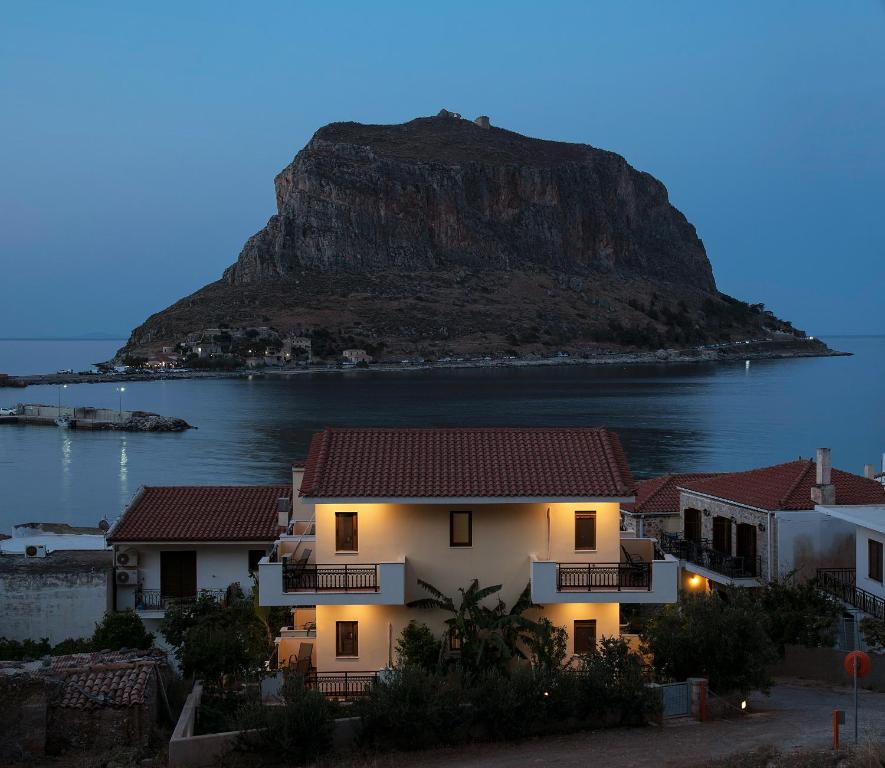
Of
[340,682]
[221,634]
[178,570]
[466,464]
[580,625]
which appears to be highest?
[466,464]

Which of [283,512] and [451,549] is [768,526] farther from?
[283,512]

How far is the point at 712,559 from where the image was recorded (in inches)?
833

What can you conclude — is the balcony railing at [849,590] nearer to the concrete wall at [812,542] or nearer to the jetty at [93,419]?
the concrete wall at [812,542]

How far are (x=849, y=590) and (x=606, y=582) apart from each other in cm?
574

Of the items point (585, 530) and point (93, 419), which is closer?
point (585, 530)

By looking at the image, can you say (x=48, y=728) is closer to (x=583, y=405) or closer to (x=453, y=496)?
(x=453, y=496)

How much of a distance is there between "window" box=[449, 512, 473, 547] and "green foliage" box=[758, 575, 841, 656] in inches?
189

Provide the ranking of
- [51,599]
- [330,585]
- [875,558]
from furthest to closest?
[51,599]
[875,558]
[330,585]

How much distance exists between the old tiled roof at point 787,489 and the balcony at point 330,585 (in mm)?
8412

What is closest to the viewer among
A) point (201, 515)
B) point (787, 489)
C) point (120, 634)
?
point (120, 634)

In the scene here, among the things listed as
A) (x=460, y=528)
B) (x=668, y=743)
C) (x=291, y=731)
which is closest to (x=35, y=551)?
(x=460, y=528)

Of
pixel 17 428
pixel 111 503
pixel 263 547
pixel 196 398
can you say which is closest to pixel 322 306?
pixel 196 398

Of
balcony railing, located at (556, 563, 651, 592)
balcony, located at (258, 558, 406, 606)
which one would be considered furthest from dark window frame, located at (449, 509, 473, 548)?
balcony railing, located at (556, 563, 651, 592)

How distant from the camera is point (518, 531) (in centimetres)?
1545
